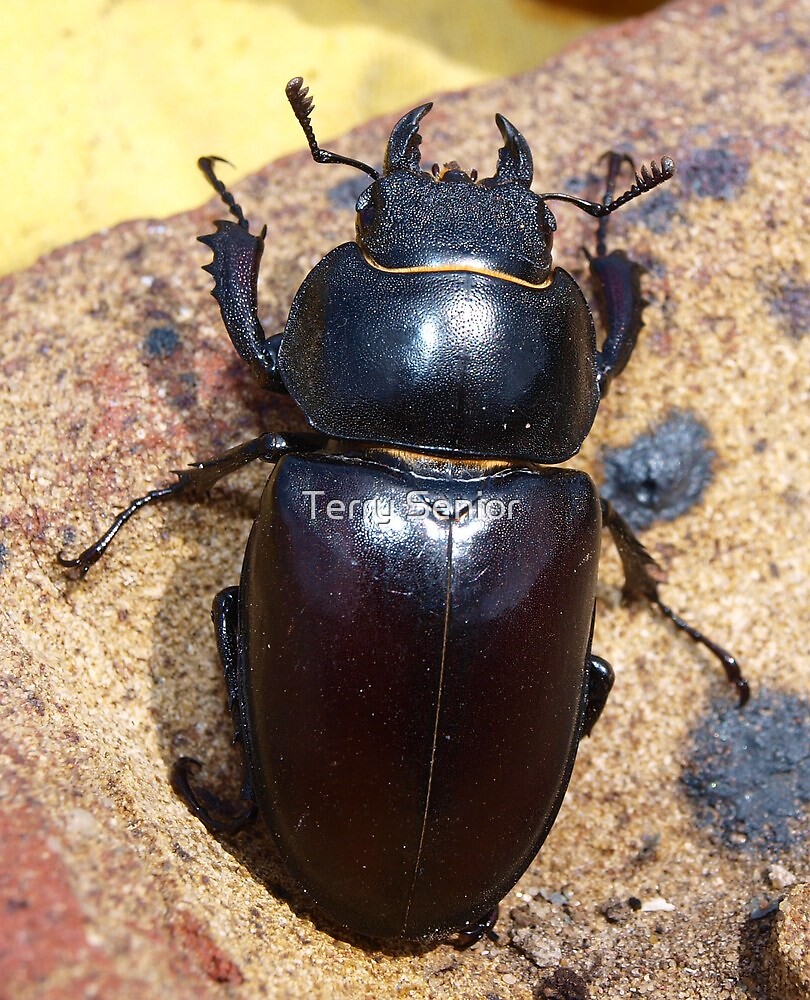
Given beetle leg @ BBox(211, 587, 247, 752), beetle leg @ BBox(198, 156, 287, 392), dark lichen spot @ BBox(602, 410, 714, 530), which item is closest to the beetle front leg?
dark lichen spot @ BBox(602, 410, 714, 530)

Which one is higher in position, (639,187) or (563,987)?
(639,187)

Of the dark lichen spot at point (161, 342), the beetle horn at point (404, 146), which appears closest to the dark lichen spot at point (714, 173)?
the beetle horn at point (404, 146)

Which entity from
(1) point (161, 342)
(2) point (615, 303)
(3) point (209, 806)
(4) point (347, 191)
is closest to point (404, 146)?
(4) point (347, 191)

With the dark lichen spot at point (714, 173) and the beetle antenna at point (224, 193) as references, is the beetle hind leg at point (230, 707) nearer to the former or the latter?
the beetle antenna at point (224, 193)

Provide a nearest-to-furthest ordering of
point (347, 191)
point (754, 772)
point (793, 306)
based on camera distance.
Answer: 1. point (754, 772)
2. point (793, 306)
3. point (347, 191)

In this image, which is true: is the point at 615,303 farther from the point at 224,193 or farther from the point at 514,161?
the point at 224,193

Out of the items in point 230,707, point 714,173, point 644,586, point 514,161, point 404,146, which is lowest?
point 644,586
